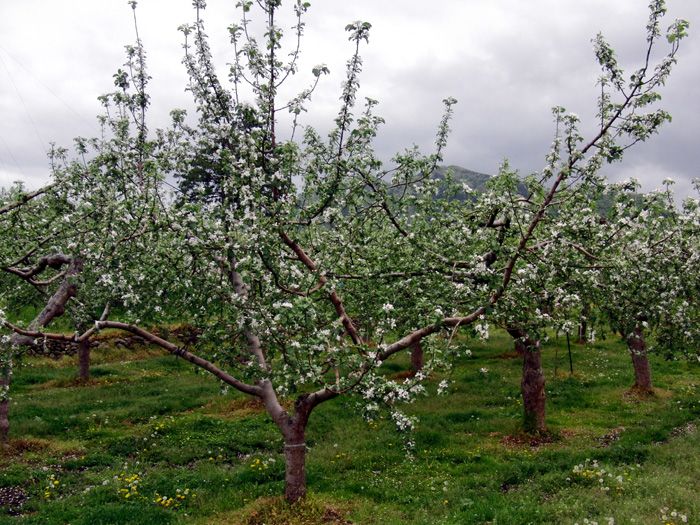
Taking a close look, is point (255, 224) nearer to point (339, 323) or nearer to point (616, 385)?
point (339, 323)

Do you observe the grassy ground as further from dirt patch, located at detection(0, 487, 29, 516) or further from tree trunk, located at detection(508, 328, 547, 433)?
tree trunk, located at detection(508, 328, 547, 433)

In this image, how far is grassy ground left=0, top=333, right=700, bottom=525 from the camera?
11133mm

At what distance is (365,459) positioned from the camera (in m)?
15.0

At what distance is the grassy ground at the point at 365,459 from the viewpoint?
438 inches

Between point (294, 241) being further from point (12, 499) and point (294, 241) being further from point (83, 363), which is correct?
point (83, 363)

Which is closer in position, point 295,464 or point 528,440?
point 295,464

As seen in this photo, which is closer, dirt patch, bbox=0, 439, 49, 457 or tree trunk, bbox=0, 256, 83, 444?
tree trunk, bbox=0, 256, 83, 444

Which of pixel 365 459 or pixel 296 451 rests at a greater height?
pixel 296 451

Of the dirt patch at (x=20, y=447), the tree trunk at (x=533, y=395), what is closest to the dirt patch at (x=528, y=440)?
the tree trunk at (x=533, y=395)

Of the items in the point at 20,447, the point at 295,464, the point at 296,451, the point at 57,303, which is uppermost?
the point at 57,303

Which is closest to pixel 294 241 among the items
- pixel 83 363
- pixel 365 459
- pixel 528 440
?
pixel 365 459

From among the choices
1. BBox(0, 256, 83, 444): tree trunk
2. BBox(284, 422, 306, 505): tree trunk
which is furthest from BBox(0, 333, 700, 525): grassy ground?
BBox(0, 256, 83, 444): tree trunk

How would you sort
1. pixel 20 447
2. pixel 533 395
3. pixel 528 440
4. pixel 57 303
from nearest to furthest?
pixel 57 303
pixel 528 440
pixel 20 447
pixel 533 395

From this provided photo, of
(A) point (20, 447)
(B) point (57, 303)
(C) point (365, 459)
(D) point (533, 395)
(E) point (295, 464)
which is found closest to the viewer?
(E) point (295, 464)
